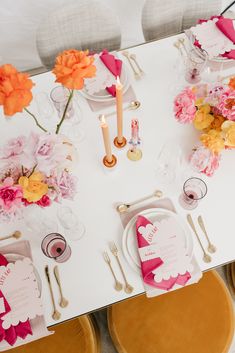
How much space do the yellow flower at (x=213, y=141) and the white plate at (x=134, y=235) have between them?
271 millimetres

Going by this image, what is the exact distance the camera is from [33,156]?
43.7 inches

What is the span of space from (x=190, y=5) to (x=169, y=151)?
33.4 inches

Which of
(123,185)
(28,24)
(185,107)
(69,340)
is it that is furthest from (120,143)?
(28,24)

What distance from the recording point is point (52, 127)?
1448mm

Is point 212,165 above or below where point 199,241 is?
above

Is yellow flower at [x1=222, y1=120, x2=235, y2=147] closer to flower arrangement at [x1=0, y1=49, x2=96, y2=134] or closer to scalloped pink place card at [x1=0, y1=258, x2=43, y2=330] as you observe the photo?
flower arrangement at [x1=0, y1=49, x2=96, y2=134]

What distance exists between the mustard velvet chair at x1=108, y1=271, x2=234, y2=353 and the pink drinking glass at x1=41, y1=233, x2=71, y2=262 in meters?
0.39

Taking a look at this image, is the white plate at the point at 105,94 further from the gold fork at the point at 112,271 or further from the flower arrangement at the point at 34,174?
the gold fork at the point at 112,271

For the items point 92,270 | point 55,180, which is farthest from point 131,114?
point 92,270

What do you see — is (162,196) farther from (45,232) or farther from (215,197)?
(45,232)

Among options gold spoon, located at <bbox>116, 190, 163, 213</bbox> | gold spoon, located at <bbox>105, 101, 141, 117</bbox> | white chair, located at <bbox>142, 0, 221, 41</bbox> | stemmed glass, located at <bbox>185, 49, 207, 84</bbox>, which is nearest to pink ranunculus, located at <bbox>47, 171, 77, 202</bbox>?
gold spoon, located at <bbox>116, 190, 163, 213</bbox>

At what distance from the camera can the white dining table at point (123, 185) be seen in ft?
3.99

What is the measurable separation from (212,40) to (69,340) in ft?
4.41

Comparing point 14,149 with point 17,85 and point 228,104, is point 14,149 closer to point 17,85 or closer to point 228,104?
point 17,85
